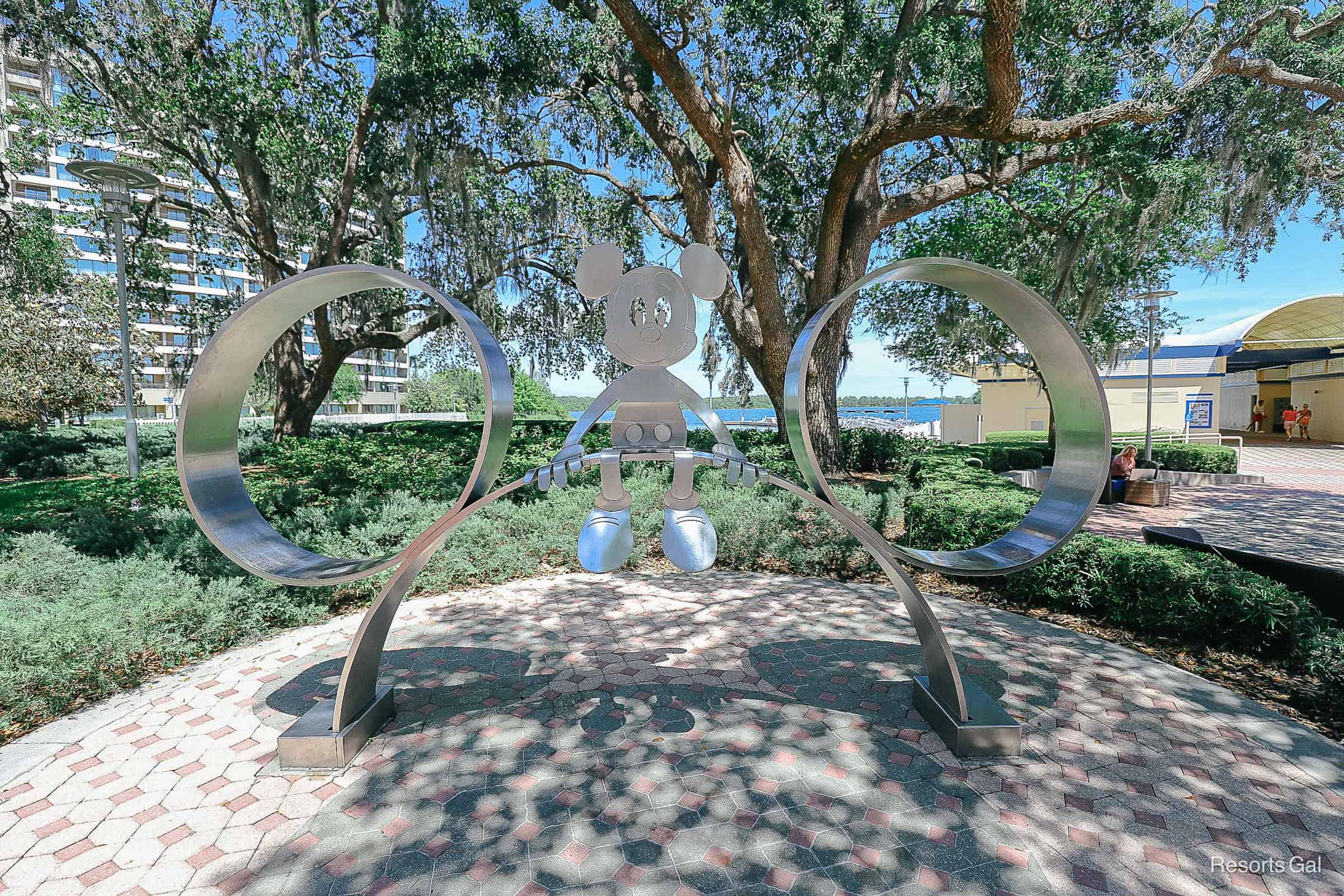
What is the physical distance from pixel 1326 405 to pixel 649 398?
2839 centimetres

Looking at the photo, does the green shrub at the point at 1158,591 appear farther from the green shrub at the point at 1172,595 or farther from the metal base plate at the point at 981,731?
the metal base plate at the point at 981,731

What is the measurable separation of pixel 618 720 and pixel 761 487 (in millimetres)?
4892

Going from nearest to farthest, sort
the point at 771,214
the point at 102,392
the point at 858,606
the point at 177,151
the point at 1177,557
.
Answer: the point at 1177,557
the point at 858,606
the point at 177,151
the point at 771,214
the point at 102,392

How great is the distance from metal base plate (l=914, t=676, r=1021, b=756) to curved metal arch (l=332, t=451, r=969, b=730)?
0.06 metres

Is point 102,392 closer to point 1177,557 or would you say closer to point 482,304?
point 482,304

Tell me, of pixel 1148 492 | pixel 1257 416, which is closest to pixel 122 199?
pixel 1148 492

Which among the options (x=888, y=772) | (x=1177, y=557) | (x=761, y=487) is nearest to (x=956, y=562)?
(x=888, y=772)

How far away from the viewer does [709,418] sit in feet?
11.8

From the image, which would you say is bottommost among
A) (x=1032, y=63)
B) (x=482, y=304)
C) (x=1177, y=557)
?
(x=1177, y=557)

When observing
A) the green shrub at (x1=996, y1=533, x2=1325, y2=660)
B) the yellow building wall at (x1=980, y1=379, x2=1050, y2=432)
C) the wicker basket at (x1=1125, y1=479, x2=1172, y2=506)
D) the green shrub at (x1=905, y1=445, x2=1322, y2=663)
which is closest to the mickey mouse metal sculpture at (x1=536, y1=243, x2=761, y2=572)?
the green shrub at (x1=905, y1=445, x2=1322, y2=663)

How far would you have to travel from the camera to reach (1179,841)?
7.50 feet

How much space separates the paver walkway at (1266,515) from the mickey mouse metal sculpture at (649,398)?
3.88 metres

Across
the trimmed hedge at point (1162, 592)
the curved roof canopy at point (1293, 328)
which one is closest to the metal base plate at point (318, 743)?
the trimmed hedge at point (1162, 592)

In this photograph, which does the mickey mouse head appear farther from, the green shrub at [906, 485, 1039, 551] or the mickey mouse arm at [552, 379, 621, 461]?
the green shrub at [906, 485, 1039, 551]
